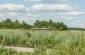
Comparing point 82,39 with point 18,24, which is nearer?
point 82,39

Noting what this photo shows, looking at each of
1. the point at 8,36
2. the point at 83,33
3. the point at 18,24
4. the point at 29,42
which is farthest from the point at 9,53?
the point at 18,24

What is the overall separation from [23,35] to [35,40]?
1968 millimetres

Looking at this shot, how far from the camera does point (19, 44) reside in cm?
2341

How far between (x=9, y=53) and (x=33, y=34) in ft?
34.9

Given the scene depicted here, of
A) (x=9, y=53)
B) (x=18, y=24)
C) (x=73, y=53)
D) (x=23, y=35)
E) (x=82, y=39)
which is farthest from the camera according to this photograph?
(x=18, y=24)

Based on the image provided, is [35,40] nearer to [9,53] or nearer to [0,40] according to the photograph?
[0,40]

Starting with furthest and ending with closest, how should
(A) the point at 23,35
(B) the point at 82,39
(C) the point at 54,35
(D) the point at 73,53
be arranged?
(A) the point at 23,35 < (C) the point at 54,35 < (B) the point at 82,39 < (D) the point at 73,53

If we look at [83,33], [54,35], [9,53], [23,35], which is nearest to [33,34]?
[23,35]

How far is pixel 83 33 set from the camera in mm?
10273

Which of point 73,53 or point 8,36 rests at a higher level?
point 73,53

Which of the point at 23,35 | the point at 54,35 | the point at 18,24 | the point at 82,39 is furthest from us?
the point at 18,24

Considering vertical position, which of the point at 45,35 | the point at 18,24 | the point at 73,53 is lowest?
the point at 18,24

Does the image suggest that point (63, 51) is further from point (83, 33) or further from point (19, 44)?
point (19, 44)

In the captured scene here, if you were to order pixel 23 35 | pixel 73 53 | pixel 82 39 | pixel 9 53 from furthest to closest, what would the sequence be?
pixel 23 35, pixel 9 53, pixel 82 39, pixel 73 53
